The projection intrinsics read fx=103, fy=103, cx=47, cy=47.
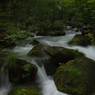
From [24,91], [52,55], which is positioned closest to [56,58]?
[52,55]

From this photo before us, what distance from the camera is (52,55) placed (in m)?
5.55

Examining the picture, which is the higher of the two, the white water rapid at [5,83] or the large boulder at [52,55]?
the large boulder at [52,55]

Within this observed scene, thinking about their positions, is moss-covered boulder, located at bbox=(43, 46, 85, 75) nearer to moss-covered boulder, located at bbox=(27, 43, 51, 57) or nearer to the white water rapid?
moss-covered boulder, located at bbox=(27, 43, 51, 57)

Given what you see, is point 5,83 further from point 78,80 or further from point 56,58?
point 78,80

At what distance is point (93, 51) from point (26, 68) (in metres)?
5.36

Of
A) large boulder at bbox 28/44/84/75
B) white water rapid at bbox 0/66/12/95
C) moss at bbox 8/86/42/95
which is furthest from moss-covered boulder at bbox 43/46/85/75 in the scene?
white water rapid at bbox 0/66/12/95

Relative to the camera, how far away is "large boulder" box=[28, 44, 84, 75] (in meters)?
5.30

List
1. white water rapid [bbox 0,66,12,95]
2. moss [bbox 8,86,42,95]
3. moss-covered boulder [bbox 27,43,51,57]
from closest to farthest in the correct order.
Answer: moss [bbox 8,86,42,95] < white water rapid [bbox 0,66,12,95] < moss-covered boulder [bbox 27,43,51,57]

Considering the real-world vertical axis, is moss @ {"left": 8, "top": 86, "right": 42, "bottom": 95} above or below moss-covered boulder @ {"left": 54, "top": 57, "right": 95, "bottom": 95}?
below

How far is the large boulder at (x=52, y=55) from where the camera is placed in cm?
530

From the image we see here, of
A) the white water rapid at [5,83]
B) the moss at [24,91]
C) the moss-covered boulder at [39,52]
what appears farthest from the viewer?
the moss-covered boulder at [39,52]

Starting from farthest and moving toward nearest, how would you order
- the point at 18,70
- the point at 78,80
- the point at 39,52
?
the point at 39,52 < the point at 18,70 < the point at 78,80

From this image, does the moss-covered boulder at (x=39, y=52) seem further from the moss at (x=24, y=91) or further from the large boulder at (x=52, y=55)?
the moss at (x=24, y=91)

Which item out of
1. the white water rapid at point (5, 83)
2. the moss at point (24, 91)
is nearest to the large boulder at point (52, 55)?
the moss at point (24, 91)
